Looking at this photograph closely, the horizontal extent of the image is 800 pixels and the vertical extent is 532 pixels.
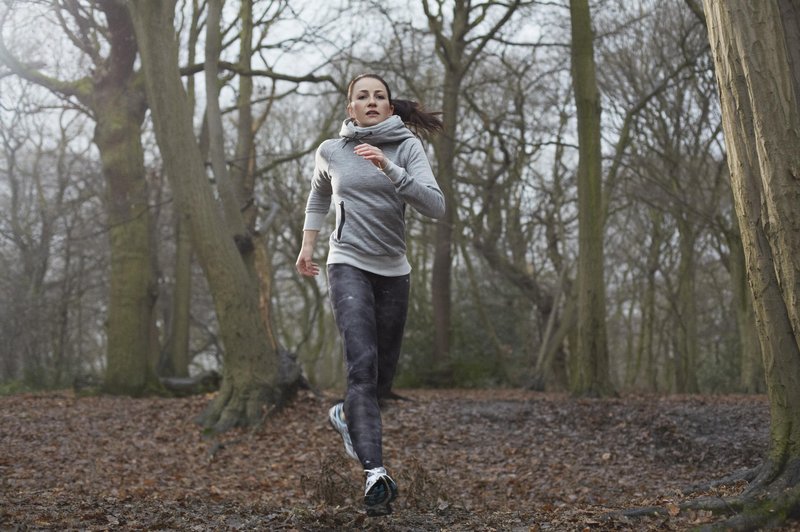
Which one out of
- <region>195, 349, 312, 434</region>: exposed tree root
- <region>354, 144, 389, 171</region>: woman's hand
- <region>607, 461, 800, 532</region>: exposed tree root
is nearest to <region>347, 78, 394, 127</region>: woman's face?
<region>354, 144, 389, 171</region>: woman's hand

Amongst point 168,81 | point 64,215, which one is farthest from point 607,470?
point 64,215

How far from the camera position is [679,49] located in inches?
724

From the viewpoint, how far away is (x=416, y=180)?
4.58 m

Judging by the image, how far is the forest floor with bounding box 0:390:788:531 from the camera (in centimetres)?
463

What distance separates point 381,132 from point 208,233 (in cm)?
598

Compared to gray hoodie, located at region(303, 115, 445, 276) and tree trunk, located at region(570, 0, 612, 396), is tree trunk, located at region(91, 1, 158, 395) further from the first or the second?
gray hoodie, located at region(303, 115, 445, 276)

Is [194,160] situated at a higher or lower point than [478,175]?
lower

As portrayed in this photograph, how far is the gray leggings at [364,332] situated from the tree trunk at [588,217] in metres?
8.25

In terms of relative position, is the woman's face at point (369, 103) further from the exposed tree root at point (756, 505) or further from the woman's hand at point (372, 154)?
the exposed tree root at point (756, 505)

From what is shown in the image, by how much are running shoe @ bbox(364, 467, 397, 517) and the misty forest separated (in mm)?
163

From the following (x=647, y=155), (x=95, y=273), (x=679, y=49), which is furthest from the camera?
(x=95, y=273)

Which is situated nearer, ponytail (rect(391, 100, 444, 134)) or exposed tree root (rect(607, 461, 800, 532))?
exposed tree root (rect(607, 461, 800, 532))

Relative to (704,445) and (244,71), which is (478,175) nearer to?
(244,71)

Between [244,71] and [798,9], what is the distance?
463 inches
